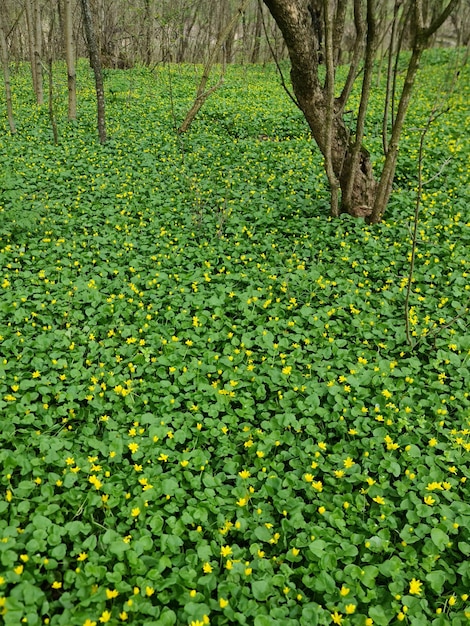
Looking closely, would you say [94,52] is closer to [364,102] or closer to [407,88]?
[364,102]

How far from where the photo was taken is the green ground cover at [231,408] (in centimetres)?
238

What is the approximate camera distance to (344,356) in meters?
3.94

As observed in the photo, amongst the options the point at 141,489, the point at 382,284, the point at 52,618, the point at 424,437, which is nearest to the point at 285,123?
the point at 382,284

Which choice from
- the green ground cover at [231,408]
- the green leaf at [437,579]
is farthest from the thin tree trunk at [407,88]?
the green leaf at [437,579]

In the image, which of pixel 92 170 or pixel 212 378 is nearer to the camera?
pixel 212 378

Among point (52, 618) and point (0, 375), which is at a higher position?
point (0, 375)

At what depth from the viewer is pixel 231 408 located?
139 inches

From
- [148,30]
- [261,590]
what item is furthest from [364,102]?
[148,30]

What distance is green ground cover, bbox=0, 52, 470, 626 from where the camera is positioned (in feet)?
7.82

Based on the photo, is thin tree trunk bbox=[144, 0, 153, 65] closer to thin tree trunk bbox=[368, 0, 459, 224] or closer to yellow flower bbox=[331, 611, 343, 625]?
thin tree trunk bbox=[368, 0, 459, 224]

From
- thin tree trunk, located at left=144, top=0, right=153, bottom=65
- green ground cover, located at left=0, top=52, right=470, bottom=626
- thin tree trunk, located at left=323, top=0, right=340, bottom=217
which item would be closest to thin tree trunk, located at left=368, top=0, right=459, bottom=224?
green ground cover, located at left=0, top=52, right=470, bottom=626

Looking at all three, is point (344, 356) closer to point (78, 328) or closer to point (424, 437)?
point (424, 437)

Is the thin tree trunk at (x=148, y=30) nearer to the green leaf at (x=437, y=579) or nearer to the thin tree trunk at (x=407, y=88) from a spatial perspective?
the thin tree trunk at (x=407, y=88)

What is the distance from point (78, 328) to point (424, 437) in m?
3.24
